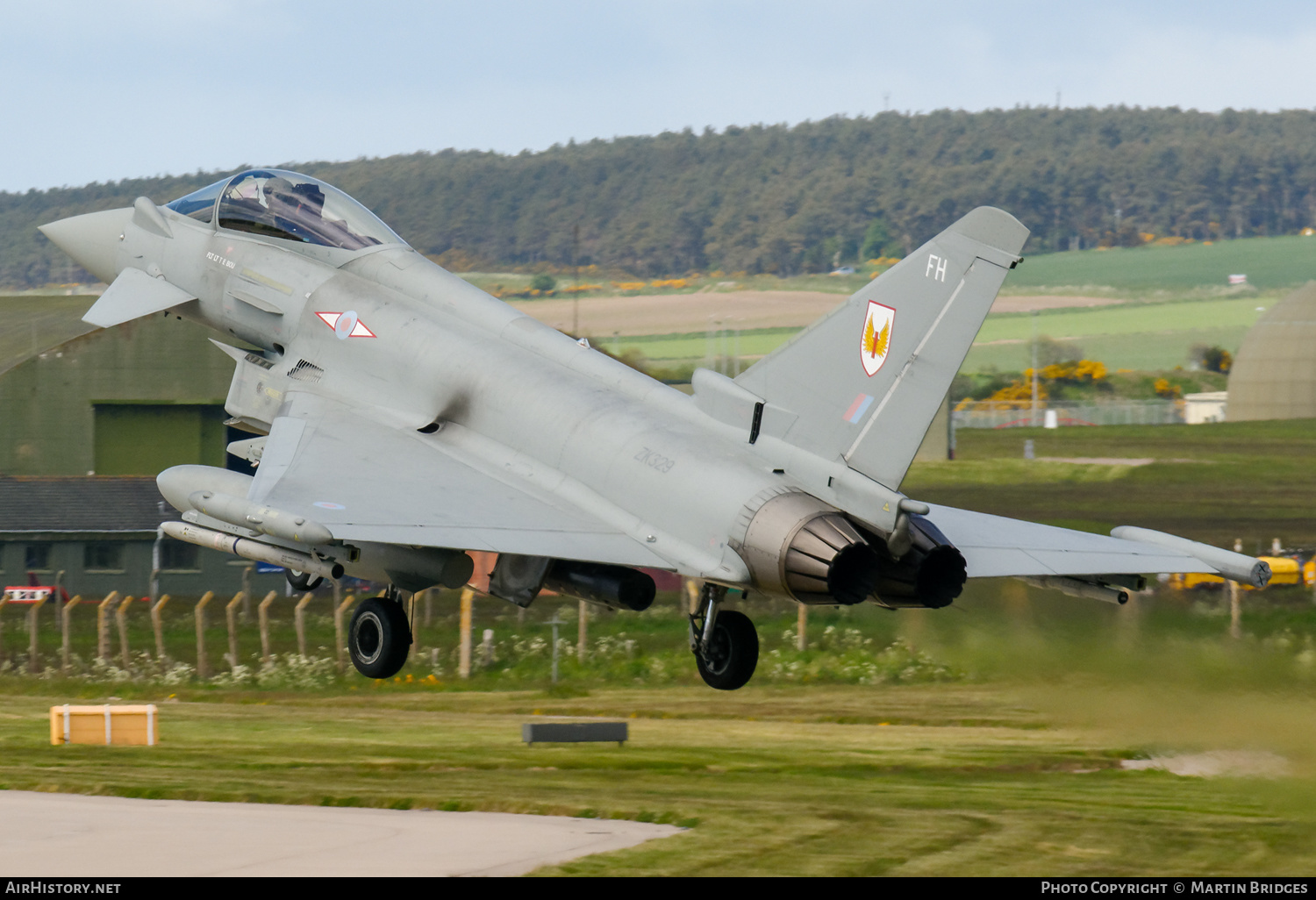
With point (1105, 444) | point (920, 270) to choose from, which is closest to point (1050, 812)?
point (920, 270)

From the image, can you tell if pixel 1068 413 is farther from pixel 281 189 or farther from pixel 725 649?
pixel 725 649

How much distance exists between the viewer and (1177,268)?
105 meters

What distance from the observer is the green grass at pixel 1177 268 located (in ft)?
321

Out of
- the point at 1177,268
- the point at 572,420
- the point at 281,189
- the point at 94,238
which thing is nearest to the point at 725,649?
the point at 572,420

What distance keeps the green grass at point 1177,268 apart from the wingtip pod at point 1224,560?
7808cm

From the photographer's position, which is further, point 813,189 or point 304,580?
point 813,189

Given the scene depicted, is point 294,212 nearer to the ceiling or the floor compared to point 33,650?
nearer to the ceiling

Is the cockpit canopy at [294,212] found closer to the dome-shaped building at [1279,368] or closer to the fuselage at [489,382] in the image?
the fuselage at [489,382]

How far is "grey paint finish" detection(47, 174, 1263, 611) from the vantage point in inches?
581

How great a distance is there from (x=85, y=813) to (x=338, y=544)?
37.3 feet

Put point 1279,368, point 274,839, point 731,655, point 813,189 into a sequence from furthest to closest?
point 813,189 → point 1279,368 → point 274,839 → point 731,655

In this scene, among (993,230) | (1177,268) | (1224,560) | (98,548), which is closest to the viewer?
(993,230)

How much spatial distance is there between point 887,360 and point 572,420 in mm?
3322
